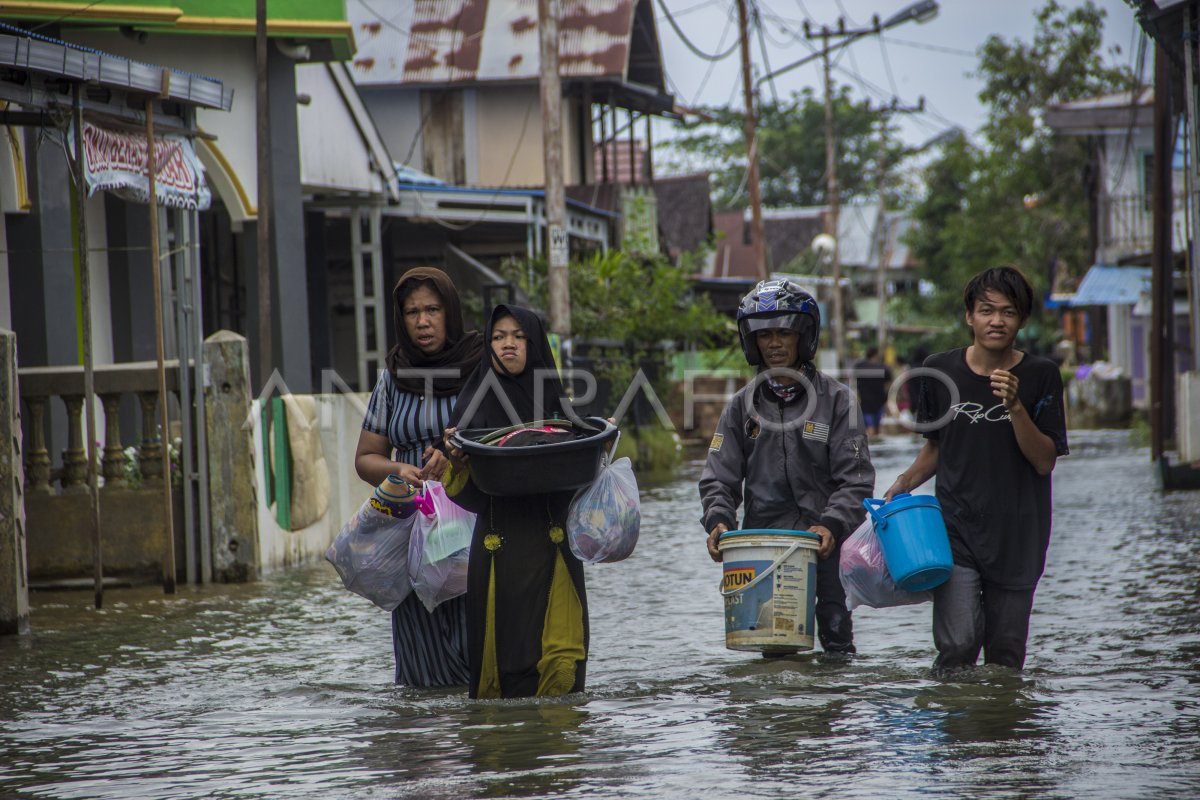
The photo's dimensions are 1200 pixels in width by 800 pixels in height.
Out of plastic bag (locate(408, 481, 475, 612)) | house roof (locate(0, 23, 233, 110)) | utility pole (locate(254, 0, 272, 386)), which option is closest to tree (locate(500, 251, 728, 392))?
utility pole (locate(254, 0, 272, 386))

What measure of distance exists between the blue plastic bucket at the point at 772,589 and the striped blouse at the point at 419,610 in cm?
111

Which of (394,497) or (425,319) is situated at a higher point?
(425,319)

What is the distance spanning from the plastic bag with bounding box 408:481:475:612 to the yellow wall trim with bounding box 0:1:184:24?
7532mm

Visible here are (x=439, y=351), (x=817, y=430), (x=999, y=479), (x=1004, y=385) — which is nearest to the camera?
(x=1004, y=385)

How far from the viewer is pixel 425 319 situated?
642cm

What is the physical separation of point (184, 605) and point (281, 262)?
7.31 m

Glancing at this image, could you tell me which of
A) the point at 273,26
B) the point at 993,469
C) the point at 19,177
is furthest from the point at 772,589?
the point at 273,26

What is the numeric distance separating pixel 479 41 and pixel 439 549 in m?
24.7

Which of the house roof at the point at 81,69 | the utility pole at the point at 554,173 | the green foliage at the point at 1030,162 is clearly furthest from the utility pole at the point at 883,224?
the house roof at the point at 81,69

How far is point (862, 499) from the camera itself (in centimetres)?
686

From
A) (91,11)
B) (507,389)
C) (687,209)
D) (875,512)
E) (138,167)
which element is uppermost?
(687,209)

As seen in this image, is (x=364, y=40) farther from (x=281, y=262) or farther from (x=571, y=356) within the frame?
(x=281, y=262)

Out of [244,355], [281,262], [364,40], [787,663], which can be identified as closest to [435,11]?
[364,40]

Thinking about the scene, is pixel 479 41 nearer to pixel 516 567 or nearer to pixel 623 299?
pixel 623 299
